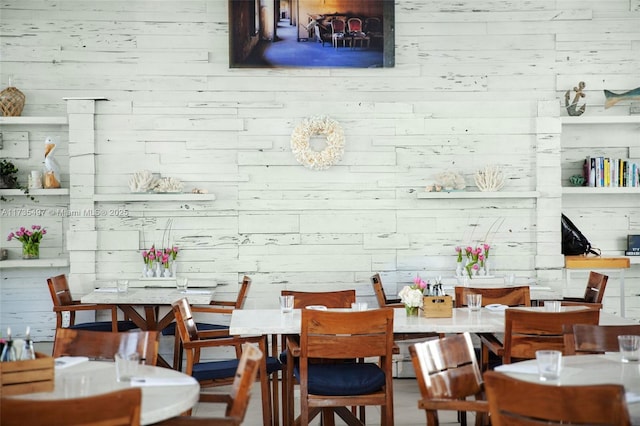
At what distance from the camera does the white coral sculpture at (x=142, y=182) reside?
6.78 metres

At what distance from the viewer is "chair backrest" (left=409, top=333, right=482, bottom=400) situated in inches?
125

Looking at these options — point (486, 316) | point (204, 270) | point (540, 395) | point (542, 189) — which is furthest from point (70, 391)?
point (542, 189)

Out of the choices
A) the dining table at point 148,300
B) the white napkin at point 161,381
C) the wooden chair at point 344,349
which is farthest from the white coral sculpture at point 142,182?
the white napkin at point 161,381

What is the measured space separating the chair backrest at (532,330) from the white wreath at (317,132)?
9.30 feet

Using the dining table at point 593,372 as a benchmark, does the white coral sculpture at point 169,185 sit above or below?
above

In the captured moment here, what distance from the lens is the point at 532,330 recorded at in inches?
174

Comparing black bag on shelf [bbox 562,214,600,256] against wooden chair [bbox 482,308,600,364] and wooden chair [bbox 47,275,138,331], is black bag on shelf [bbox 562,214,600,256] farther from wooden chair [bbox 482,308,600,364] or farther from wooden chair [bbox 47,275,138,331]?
wooden chair [bbox 47,275,138,331]

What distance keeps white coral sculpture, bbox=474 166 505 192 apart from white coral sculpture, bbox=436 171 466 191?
164 millimetres

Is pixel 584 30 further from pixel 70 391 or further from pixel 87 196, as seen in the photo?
pixel 70 391

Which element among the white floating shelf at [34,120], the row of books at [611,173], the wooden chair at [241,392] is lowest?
the wooden chair at [241,392]

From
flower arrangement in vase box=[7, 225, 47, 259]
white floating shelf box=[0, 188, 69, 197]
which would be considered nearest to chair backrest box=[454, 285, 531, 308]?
white floating shelf box=[0, 188, 69, 197]

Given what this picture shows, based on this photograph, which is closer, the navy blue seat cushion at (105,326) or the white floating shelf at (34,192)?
the navy blue seat cushion at (105,326)

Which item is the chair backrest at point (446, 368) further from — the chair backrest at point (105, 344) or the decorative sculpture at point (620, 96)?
the decorative sculpture at point (620, 96)

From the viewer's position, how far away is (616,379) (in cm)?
313
